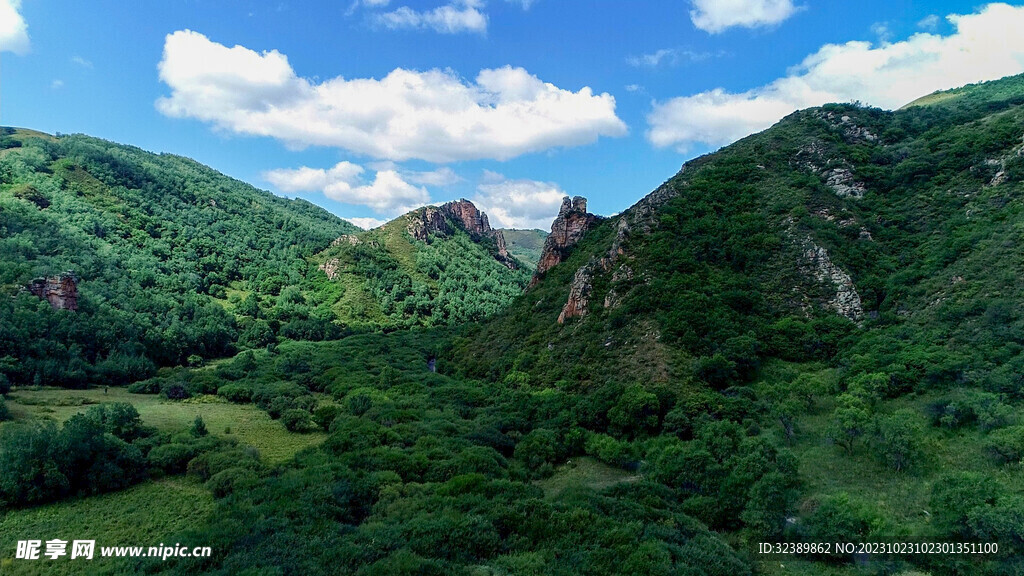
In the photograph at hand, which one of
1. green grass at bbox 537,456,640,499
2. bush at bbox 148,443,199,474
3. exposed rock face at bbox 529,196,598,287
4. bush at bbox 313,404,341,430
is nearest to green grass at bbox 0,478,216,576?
bush at bbox 148,443,199,474

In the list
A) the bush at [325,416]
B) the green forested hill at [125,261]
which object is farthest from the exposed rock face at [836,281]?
the green forested hill at [125,261]

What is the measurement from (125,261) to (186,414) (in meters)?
78.0

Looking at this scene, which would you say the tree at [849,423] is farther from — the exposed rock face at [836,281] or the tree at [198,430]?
the tree at [198,430]

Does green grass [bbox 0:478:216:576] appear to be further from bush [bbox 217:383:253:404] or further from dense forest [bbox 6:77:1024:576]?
bush [bbox 217:383:253:404]

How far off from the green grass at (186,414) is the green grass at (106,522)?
8.43 m

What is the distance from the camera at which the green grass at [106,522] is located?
78.7ft

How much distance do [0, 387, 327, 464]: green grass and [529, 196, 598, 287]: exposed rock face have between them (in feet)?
189

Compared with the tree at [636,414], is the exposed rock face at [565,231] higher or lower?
higher

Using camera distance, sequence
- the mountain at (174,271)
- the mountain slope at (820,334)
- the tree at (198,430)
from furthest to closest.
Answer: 1. the mountain at (174,271)
2. the tree at (198,430)
3. the mountain slope at (820,334)

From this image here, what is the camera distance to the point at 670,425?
4166cm

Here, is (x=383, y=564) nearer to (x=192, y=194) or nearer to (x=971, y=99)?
(x=971, y=99)

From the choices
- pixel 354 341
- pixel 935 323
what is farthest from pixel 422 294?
pixel 935 323

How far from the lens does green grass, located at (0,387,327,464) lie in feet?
155

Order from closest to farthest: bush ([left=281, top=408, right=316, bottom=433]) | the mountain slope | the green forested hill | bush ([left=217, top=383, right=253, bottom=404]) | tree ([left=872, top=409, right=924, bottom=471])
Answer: the mountain slope < tree ([left=872, top=409, right=924, bottom=471]) < bush ([left=281, top=408, right=316, bottom=433]) < bush ([left=217, top=383, right=253, bottom=404]) < the green forested hill
